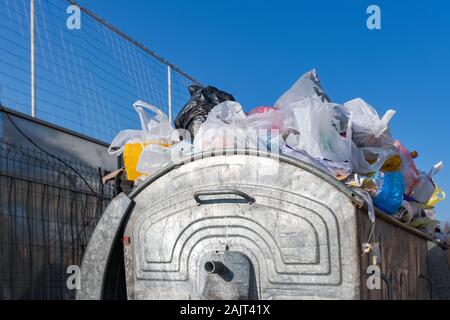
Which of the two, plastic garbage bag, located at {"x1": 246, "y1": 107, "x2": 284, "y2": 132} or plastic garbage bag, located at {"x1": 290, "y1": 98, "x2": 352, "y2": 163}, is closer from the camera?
plastic garbage bag, located at {"x1": 290, "y1": 98, "x2": 352, "y2": 163}

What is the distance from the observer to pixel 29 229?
3.65 metres

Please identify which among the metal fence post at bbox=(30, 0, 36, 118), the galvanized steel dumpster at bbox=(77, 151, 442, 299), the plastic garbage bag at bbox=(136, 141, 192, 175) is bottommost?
the galvanized steel dumpster at bbox=(77, 151, 442, 299)

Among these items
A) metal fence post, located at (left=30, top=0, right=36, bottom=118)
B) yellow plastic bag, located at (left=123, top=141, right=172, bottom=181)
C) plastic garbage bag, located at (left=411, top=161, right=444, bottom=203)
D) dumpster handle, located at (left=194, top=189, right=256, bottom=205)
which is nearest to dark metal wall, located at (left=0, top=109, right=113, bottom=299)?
metal fence post, located at (left=30, top=0, right=36, bottom=118)

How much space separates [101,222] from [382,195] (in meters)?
1.40

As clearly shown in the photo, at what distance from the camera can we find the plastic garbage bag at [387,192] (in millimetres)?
2574

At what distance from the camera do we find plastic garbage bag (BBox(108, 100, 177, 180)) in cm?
311

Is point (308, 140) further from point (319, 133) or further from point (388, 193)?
point (388, 193)

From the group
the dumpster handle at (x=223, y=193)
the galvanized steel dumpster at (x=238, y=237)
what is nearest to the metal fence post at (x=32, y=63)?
the galvanized steel dumpster at (x=238, y=237)

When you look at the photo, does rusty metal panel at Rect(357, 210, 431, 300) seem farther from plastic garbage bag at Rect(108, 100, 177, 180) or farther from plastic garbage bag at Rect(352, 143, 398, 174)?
plastic garbage bag at Rect(108, 100, 177, 180)

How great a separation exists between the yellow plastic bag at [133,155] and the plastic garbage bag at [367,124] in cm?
108

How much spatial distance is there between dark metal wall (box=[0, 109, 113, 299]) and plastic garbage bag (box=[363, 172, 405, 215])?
2303 millimetres

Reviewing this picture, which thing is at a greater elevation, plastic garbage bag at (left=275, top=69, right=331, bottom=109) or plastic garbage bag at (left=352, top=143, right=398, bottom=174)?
plastic garbage bag at (left=275, top=69, right=331, bottom=109)

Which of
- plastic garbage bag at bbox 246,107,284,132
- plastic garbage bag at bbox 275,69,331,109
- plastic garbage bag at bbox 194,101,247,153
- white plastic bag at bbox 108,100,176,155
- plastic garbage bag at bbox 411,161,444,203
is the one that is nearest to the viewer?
plastic garbage bag at bbox 194,101,247,153

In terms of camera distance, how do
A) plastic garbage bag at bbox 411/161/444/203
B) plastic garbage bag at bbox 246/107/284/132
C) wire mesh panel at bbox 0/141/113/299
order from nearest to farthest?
plastic garbage bag at bbox 246/107/284/132, wire mesh panel at bbox 0/141/113/299, plastic garbage bag at bbox 411/161/444/203
